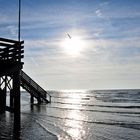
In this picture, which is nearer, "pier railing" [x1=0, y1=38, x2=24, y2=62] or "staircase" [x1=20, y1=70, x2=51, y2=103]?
"pier railing" [x1=0, y1=38, x2=24, y2=62]

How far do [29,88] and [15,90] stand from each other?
27861mm

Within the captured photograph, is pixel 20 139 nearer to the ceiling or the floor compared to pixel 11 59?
nearer to the floor

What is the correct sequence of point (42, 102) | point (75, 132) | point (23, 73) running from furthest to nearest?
1. point (42, 102)
2. point (23, 73)
3. point (75, 132)

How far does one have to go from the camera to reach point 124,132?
65.8ft

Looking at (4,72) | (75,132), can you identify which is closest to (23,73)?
(75,132)

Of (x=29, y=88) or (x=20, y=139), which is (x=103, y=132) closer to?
(x=20, y=139)

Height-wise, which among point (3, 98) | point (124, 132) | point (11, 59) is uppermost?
point (11, 59)

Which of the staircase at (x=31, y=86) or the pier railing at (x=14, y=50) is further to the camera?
the staircase at (x=31, y=86)

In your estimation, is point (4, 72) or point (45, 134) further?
point (45, 134)

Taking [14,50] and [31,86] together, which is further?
[31,86]

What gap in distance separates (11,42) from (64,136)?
6.45 metres

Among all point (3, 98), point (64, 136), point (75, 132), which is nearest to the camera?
→ point (64, 136)

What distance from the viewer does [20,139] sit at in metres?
15.3

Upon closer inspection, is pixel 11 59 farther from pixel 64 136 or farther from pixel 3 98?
pixel 3 98
